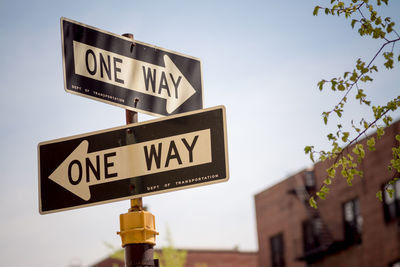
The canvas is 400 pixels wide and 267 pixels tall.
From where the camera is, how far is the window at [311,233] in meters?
38.3

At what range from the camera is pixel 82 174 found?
516 centimetres

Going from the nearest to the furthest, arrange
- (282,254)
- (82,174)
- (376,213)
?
(82,174)
(376,213)
(282,254)

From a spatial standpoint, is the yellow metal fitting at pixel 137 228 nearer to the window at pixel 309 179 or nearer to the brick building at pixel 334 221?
the brick building at pixel 334 221

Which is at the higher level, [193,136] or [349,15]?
[349,15]

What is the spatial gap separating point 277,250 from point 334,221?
5640mm

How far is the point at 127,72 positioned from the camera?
18.1ft

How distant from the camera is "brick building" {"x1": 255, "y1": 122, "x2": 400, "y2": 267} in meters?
33.6

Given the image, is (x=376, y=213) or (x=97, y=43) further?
(x=376, y=213)

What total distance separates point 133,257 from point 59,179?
80 centimetres

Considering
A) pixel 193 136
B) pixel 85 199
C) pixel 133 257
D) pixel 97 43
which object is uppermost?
pixel 97 43

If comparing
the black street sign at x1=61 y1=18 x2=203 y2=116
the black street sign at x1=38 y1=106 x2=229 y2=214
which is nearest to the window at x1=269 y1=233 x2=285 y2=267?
the black street sign at x1=61 y1=18 x2=203 y2=116

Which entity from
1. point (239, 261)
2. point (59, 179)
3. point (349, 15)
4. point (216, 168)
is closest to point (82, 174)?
point (59, 179)

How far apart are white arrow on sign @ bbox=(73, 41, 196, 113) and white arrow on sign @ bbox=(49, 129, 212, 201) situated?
0.57 m

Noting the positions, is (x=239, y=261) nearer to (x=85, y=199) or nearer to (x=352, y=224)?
(x=352, y=224)
